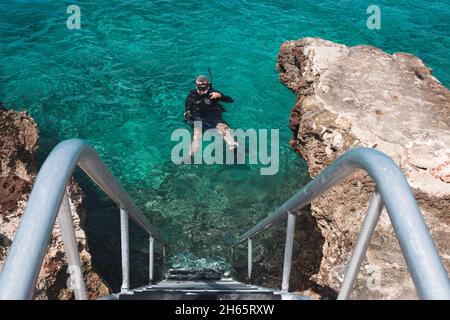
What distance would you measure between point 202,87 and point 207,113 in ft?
1.76

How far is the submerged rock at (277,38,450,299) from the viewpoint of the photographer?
395cm

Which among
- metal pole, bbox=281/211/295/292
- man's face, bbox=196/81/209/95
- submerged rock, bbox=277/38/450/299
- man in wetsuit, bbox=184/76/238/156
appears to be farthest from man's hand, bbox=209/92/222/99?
metal pole, bbox=281/211/295/292

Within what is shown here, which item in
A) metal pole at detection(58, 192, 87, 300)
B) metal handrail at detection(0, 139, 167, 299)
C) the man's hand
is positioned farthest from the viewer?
the man's hand

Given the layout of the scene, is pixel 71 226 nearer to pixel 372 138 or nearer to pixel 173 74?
Result: pixel 372 138

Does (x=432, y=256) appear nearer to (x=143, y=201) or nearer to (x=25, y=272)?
(x=25, y=272)

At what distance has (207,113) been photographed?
23.8 feet

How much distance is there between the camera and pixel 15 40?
907 cm

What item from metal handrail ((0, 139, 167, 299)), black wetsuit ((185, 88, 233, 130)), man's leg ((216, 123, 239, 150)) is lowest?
Answer: man's leg ((216, 123, 239, 150))

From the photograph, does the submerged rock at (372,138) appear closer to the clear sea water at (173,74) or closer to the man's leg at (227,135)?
the man's leg at (227,135)

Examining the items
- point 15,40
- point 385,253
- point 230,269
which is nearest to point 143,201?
point 230,269

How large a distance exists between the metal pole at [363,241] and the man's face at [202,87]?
555 centimetres

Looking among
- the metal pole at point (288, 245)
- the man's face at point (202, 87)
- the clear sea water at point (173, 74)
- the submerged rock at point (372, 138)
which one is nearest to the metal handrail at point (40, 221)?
the metal pole at point (288, 245)
